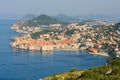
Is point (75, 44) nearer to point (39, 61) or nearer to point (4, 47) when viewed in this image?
point (4, 47)

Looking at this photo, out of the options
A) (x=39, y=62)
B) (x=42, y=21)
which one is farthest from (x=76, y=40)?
(x=42, y=21)

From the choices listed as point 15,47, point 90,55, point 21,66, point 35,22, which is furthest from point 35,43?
point 35,22

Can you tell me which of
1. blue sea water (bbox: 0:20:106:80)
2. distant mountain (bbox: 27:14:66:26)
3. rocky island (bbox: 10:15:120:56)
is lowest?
blue sea water (bbox: 0:20:106:80)

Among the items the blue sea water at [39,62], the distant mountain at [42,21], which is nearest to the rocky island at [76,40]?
the blue sea water at [39,62]

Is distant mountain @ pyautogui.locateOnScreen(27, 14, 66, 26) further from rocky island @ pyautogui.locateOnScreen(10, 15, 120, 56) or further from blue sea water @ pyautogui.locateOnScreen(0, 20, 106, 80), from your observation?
blue sea water @ pyautogui.locateOnScreen(0, 20, 106, 80)

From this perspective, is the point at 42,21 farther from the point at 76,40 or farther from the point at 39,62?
the point at 39,62

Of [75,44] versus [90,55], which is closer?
[90,55]

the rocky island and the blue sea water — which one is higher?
the rocky island

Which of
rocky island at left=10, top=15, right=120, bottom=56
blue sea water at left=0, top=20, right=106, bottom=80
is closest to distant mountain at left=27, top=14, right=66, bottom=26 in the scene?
rocky island at left=10, top=15, right=120, bottom=56
